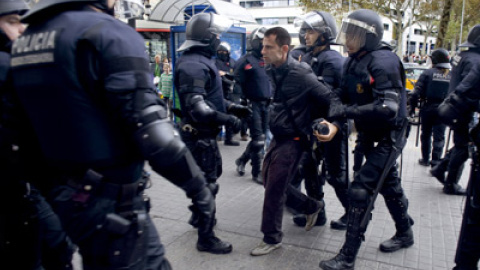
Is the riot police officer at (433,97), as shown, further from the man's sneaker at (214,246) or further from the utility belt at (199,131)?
the man's sneaker at (214,246)

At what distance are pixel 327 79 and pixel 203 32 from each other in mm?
1814

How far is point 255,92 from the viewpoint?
691cm

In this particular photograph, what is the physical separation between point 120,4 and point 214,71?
3.60ft

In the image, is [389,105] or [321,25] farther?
[321,25]

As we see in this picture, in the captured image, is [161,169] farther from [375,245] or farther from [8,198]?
[375,245]

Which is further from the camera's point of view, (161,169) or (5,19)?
(5,19)

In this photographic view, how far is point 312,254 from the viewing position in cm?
377

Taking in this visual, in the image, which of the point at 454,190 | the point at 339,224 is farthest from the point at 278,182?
the point at 454,190

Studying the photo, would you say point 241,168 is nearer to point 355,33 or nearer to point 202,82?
point 202,82

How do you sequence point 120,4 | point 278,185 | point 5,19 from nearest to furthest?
point 5,19 → point 120,4 → point 278,185

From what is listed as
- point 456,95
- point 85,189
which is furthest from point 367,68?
point 85,189

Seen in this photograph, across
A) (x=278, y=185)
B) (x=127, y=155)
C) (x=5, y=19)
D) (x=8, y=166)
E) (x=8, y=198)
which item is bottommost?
(x=278, y=185)

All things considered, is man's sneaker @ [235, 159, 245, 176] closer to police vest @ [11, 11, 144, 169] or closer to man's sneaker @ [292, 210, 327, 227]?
man's sneaker @ [292, 210, 327, 227]

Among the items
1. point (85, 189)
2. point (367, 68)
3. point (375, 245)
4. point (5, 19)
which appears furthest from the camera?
point (375, 245)
